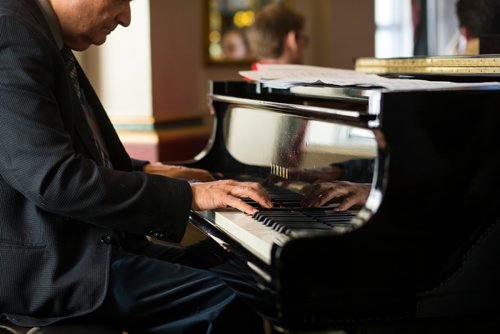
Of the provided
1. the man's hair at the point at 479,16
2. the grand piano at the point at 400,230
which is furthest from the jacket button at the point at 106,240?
the man's hair at the point at 479,16

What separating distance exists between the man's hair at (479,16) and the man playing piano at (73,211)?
1083 mm

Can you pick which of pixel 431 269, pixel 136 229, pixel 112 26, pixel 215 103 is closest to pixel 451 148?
pixel 431 269

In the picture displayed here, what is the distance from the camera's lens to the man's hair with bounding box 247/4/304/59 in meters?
5.39

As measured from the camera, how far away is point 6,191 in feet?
7.02

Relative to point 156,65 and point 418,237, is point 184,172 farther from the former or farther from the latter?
point 156,65

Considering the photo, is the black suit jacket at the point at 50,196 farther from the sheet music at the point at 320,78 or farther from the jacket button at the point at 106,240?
the sheet music at the point at 320,78

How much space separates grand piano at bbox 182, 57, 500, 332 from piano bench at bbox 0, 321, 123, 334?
1.29ft

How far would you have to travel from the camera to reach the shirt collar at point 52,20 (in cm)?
228

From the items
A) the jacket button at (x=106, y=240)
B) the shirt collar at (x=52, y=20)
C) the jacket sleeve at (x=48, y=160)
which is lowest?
the jacket button at (x=106, y=240)

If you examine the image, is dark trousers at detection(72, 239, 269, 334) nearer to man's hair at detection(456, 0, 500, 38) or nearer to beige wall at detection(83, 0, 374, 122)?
man's hair at detection(456, 0, 500, 38)

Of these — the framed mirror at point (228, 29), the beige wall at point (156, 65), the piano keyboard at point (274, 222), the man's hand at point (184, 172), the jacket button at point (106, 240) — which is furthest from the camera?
the framed mirror at point (228, 29)

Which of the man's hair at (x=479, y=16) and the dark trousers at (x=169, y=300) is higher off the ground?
the man's hair at (x=479, y=16)

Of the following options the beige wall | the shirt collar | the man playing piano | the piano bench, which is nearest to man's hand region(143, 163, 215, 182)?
the man playing piano

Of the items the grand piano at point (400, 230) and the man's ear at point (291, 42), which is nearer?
the grand piano at point (400, 230)
